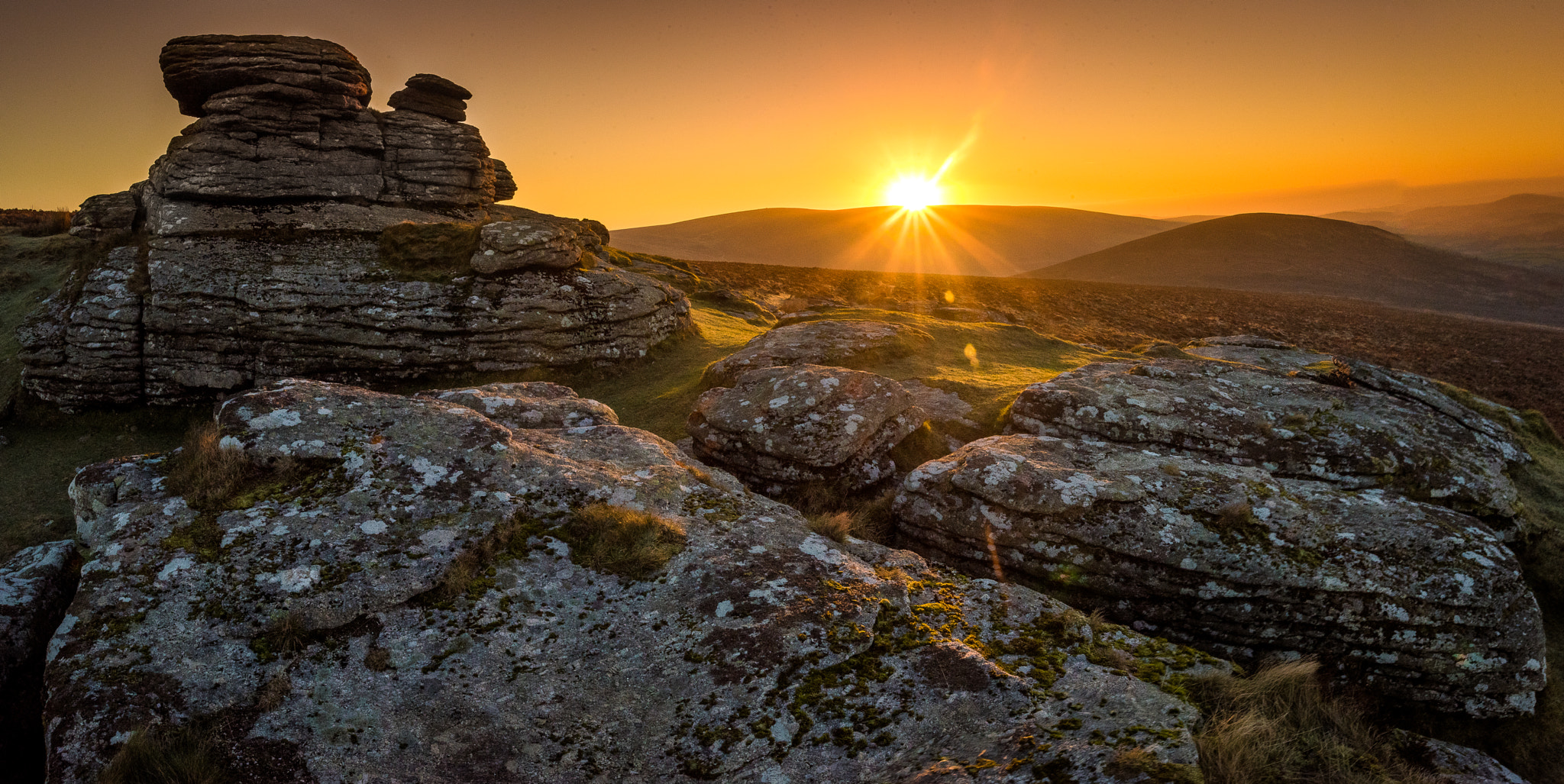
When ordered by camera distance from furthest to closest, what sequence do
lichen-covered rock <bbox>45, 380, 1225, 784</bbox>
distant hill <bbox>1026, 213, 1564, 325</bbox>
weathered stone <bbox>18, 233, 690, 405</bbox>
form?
distant hill <bbox>1026, 213, 1564, 325</bbox> < weathered stone <bbox>18, 233, 690, 405</bbox> < lichen-covered rock <bbox>45, 380, 1225, 784</bbox>

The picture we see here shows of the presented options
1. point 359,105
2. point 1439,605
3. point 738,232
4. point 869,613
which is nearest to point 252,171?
point 359,105

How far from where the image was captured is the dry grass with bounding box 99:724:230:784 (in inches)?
161

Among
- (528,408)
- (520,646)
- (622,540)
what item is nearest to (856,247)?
(528,408)

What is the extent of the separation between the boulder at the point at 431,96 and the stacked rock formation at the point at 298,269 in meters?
1.34

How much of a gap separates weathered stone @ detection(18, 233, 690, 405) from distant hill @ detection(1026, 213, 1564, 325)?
110 metres

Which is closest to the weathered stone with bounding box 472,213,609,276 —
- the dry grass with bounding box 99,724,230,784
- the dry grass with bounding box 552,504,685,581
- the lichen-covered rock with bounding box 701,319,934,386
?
the lichen-covered rock with bounding box 701,319,934,386

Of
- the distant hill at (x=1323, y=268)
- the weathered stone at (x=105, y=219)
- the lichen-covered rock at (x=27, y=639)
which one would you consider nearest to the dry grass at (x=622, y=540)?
the lichen-covered rock at (x=27, y=639)

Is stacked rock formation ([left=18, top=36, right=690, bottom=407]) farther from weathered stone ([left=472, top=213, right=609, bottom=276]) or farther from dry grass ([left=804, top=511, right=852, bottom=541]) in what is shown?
dry grass ([left=804, top=511, right=852, bottom=541])

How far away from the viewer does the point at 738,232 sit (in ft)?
620

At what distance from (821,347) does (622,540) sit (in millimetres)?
12087

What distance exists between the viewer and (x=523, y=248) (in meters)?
20.1

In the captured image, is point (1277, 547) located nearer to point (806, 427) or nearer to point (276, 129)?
point (806, 427)

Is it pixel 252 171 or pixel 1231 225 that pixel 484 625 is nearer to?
pixel 252 171

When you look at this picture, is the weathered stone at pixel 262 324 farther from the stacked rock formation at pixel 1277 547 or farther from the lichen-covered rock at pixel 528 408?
the stacked rock formation at pixel 1277 547
